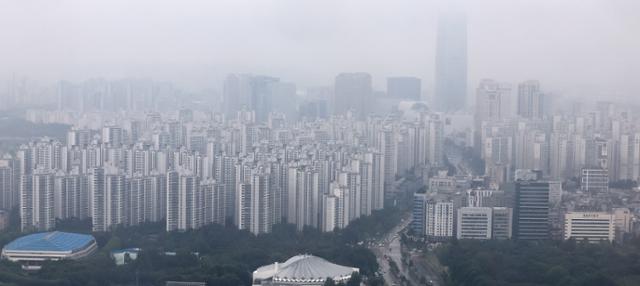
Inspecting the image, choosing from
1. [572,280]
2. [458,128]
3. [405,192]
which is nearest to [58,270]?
[572,280]

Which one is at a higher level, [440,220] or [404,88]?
[404,88]

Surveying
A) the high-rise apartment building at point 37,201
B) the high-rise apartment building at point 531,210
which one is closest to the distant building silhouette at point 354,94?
the high-rise apartment building at point 531,210

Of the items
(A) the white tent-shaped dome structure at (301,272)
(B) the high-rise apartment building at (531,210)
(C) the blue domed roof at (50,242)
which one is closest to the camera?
(A) the white tent-shaped dome structure at (301,272)

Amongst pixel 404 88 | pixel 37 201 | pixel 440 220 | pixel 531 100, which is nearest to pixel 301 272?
pixel 440 220

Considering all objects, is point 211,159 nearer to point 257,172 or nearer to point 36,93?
point 257,172

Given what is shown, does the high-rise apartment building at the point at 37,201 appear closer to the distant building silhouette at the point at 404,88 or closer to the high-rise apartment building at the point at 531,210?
the distant building silhouette at the point at 404,88

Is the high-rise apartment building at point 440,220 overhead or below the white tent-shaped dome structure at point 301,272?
overhead

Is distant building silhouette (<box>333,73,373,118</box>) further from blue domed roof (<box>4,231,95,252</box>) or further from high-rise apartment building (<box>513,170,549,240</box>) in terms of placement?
blue domed roof (<box>4,231,95,252</box>)

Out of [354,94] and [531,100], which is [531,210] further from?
[354,94]
